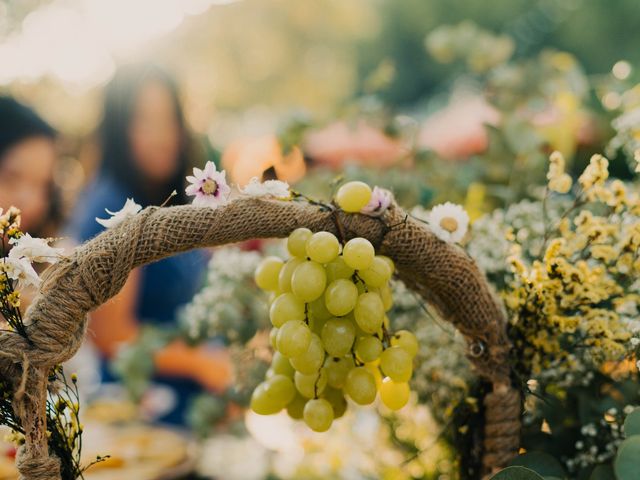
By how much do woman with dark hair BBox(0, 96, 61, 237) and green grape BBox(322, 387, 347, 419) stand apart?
154cm

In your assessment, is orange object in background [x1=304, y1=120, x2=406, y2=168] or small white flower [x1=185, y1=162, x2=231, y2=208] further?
orange object in background [x1=304, y1=120, x2=406, y2=168]

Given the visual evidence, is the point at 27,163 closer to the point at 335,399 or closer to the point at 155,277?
the point at 155,277

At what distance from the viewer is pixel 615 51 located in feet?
19.1

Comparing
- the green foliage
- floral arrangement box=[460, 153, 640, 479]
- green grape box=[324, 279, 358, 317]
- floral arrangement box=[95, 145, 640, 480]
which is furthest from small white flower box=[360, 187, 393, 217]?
the green foliage

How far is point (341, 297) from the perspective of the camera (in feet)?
2.30

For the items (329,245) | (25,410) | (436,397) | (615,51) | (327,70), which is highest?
(329,245)

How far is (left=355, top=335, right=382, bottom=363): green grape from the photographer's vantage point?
0.75 m

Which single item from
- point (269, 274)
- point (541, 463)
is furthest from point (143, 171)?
point (541, 463)

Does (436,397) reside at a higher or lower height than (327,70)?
higher

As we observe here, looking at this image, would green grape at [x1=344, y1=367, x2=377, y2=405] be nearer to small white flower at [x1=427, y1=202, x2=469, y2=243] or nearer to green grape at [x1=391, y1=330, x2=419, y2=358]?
green grape at [x1=391, y1=330, x2=419, y2=358]

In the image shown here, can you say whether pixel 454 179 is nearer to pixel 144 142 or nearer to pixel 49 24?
pixel 144 142

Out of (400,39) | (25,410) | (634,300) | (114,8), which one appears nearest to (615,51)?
(400,39)

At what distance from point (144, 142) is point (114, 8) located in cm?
251

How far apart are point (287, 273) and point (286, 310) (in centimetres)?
5
